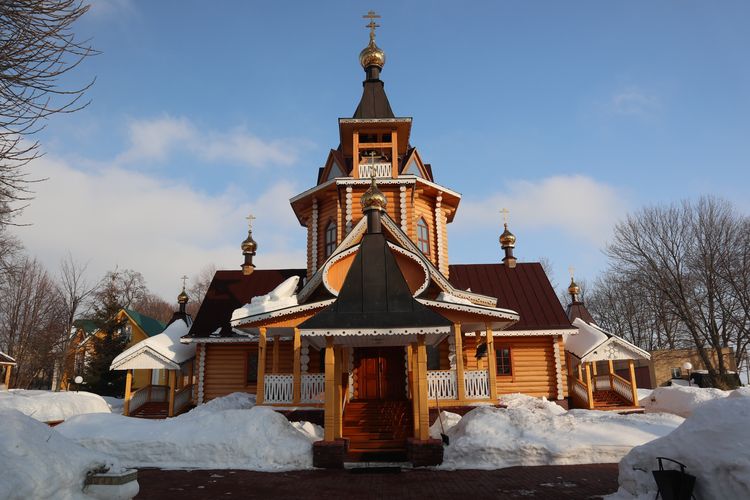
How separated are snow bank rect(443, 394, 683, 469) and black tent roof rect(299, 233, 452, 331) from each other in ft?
9.14

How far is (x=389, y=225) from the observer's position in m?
16.9

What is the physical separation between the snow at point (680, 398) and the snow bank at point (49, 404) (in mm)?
22656

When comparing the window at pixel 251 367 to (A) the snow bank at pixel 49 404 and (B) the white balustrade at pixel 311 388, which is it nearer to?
(B) the white balustrade at pixel 311 388

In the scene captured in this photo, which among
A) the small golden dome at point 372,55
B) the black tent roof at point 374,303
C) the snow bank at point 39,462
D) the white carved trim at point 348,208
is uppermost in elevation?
the small golden dome at point 372,55

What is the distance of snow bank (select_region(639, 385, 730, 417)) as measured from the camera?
59.2 ft

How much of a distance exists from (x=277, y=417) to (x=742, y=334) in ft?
95.3

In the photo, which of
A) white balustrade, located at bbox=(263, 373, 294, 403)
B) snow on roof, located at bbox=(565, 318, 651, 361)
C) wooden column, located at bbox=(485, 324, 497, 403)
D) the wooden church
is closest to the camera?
the wooden church

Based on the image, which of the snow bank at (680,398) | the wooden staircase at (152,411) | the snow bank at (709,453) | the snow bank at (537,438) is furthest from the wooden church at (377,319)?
the snow bank at (709,453)

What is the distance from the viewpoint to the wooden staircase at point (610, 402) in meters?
18.8

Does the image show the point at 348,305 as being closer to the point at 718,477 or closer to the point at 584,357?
the point at 718,477

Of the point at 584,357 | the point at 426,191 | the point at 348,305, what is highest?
the point at 426,191

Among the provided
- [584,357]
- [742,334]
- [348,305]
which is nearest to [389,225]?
[348,305]

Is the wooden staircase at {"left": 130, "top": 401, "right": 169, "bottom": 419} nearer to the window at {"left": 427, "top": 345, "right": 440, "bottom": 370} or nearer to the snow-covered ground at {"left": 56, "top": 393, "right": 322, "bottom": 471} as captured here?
the snow-covered ground at {"left": 56, "top": 393, "right": 322, "bottom": 471}

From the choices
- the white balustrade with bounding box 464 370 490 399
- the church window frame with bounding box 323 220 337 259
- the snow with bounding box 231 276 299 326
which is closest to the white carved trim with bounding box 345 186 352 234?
the church window frame with bounding box 323 220 337 259
